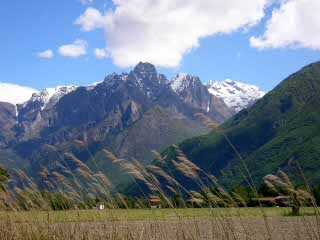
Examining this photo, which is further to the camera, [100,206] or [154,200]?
[100,206]

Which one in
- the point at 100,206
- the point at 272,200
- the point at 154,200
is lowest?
the point at 100,206

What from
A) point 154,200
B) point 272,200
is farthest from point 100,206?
point 272,200

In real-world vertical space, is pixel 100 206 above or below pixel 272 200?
below

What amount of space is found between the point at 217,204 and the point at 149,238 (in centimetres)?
160

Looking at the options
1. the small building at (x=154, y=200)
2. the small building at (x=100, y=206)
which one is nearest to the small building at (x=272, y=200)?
the small building at (x=154, y=200)

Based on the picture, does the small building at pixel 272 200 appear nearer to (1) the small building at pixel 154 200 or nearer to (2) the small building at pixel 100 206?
(1) the small building at pixel 154 200

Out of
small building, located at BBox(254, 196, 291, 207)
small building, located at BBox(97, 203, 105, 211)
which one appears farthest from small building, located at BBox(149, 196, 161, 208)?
small building, located at BBox(254, 196, 291, 207)

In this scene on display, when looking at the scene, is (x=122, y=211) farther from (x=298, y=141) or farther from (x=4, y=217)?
(x=298, y=141)

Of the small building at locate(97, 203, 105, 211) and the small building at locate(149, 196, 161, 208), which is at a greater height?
the small building at locate(149, 196, 161, 208)

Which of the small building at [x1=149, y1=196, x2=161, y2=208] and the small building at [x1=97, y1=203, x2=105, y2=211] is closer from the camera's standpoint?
the small building at [x1=149, y1=196, x2=161, y2=208]

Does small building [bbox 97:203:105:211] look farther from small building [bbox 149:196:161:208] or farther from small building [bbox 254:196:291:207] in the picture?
small building [bbox 254:196:291:207]

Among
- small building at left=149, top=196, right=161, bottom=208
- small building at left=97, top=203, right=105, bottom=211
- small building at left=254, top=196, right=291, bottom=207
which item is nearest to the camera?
small building at left=254, top=196, right=291, bottom=207

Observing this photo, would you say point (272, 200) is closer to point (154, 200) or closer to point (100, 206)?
point (154, 200)

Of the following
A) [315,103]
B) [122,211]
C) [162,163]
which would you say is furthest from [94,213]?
[315,103]
